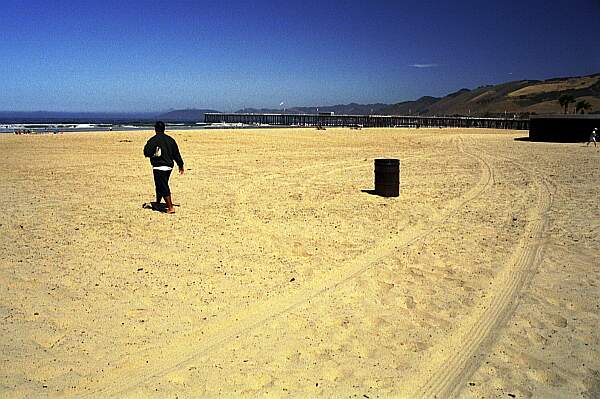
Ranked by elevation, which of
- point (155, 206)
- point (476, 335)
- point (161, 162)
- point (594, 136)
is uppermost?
point (161, 162)

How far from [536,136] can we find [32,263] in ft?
97.8

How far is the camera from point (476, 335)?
4355mm

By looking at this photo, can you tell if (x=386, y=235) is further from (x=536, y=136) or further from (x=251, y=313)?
(x=536, y=136)

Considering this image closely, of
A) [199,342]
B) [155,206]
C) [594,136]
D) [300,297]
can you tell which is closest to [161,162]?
[155,206]

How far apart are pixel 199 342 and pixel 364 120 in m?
107

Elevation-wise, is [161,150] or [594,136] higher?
[161,150]

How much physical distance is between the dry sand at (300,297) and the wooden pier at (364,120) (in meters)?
71.6

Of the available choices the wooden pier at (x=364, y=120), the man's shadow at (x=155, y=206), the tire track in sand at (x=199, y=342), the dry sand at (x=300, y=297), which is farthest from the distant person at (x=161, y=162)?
the wooden pier at (x=364, y=120)

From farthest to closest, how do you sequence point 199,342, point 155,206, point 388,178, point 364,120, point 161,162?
point 364,120, point 388,178, point 155,206, point 161,162, point 199,342

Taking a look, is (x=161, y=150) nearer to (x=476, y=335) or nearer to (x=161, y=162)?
(x=161, y=162)

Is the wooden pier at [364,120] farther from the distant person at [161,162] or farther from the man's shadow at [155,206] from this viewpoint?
the distant person at [161,162]

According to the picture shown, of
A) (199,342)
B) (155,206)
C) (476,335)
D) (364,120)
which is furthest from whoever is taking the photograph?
(364,120)

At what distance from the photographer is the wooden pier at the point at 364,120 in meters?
84.3

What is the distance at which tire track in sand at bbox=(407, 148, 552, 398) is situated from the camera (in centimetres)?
364
